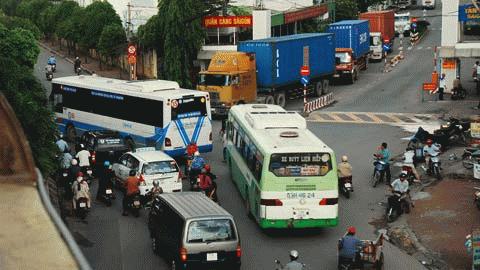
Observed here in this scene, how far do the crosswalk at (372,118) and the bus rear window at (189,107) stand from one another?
1032 centimetres

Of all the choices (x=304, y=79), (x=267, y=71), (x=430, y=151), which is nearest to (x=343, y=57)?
(x=304, y=79)

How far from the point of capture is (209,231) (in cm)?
1712

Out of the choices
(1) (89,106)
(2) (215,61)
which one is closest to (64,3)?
(2) (215,61)

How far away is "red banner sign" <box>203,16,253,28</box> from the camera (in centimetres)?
5181

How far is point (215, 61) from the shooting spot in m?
41.2

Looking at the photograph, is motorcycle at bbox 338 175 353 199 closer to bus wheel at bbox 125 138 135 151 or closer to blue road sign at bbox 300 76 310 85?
bus wheel at bbox 125 138 135 151

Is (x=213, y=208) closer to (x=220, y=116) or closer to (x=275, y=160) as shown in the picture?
(x=275, y=160)

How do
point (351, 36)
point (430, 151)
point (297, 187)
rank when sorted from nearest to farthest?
point (297, 187) → point (430, 151) → point (351, 36)

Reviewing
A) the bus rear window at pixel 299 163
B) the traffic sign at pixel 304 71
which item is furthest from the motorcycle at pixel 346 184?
the traffic sign at pixel 304 71

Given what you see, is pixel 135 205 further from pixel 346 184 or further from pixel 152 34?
pixel 152 34

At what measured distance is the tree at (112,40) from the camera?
5856cm

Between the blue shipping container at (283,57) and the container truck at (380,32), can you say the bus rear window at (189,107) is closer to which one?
the blue shipping container at (283,57)

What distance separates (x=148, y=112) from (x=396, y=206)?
10760 mm

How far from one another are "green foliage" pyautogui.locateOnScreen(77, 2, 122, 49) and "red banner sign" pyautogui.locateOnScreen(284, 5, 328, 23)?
40.6 feet
